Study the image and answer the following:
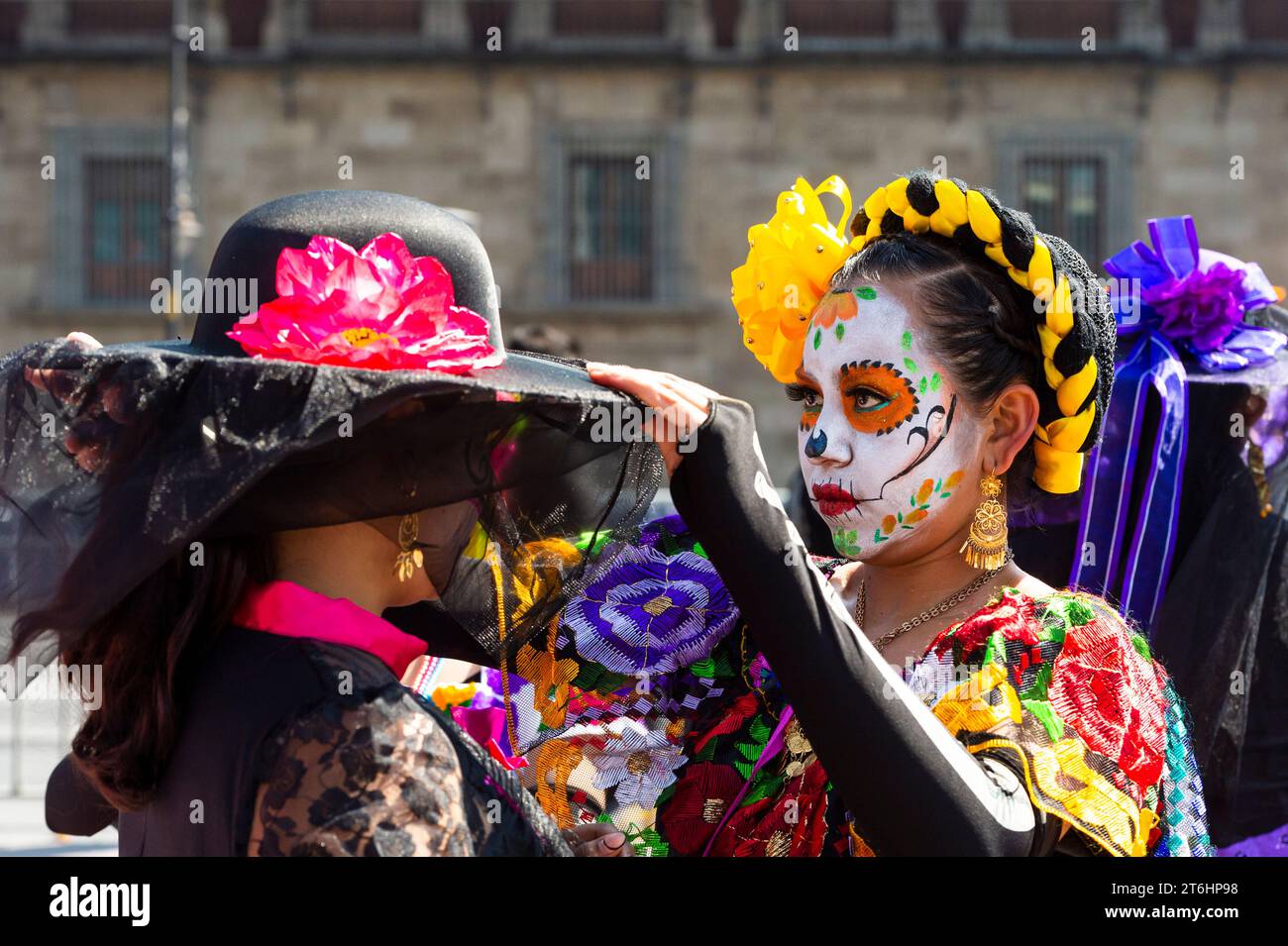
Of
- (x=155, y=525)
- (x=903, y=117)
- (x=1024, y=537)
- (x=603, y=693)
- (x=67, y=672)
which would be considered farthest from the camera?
(x=903, y=117)

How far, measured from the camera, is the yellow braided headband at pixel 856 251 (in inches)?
83.2

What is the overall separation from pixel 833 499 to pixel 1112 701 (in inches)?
18.8

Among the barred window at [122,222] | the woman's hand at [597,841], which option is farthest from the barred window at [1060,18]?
the woman's hand at [597,841]

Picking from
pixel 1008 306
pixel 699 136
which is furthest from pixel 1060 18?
pixel 1008 306

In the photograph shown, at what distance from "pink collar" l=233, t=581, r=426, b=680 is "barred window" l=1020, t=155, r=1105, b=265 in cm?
1466

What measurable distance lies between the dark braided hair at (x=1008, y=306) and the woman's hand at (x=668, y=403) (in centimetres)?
62

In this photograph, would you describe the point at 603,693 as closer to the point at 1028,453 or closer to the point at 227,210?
the point at 1028,453

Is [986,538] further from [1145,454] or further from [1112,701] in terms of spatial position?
[1145,454]

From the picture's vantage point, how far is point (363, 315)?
1507 millimetres

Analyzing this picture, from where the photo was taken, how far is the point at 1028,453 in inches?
86.6

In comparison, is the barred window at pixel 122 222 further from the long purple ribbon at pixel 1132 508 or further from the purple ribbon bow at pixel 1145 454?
the long purple ribbon at pixel 1132 508
